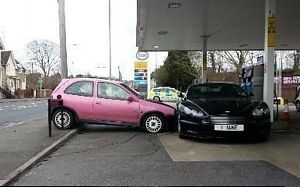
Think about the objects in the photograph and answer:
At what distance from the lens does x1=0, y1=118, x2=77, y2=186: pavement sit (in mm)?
7719

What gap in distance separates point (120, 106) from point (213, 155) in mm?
4948

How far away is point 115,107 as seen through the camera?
13719mm

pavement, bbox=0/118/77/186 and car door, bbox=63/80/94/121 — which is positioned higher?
car door, bbox=63/80/94/121

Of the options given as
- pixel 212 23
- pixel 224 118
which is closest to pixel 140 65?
pixel 212 23

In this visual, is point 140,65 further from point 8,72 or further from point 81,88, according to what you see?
point 8,72

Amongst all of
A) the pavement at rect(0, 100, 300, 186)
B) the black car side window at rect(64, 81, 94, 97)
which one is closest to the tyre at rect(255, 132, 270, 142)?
the pavement at rect(0, 100, 300, 186)

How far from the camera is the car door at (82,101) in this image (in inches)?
545

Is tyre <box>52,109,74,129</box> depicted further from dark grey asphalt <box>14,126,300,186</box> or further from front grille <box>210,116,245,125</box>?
front grille <box>210,116,245,125</box>

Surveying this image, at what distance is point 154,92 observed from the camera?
42594 mm

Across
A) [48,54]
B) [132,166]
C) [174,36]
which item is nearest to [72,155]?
[132,166]

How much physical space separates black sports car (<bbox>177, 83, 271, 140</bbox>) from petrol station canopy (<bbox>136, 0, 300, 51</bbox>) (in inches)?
258

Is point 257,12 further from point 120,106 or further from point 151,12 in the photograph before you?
point 120,106

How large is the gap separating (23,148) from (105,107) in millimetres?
3876

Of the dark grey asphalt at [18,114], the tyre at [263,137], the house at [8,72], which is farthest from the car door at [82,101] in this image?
the house at [8,72]
